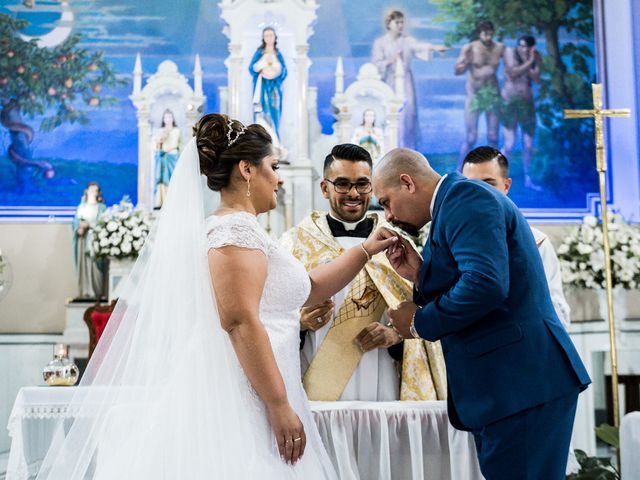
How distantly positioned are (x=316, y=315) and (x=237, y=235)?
109 centimetres

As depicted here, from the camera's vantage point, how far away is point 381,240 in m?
3.10

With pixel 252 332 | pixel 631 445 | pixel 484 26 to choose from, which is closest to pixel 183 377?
pixel 252 332

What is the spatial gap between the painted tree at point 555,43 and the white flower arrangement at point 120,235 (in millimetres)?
3992

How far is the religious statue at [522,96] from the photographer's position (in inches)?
321

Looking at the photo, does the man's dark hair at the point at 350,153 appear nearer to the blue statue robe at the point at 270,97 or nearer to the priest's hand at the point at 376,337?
the priest's hand at the point at 376,337

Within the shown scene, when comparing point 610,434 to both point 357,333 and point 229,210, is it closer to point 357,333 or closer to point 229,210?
point 357,333

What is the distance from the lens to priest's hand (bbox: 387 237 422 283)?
9.90ft

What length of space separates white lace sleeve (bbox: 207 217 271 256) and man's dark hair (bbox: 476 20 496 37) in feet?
21.0

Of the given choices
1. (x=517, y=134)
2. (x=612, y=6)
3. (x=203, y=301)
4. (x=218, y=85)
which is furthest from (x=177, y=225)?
(x=612, y=6)

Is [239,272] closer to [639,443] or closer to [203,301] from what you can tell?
[203,301]

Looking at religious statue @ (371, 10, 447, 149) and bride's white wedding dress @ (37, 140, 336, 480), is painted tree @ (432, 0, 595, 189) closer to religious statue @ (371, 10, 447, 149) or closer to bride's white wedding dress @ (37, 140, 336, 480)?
religious statue @ (371, 10, 447, 149)

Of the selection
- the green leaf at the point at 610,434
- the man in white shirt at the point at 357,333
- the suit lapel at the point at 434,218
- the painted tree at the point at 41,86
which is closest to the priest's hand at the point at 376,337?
the man in white shirt at the point at 357,333

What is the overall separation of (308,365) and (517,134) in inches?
206

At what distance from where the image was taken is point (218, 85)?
8.06 meters
